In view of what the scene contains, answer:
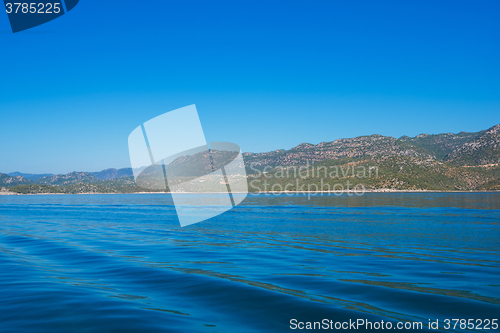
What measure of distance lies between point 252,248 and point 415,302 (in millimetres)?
10631

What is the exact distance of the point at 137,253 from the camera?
16.5 meters

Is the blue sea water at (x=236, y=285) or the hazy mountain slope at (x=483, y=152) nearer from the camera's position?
the blue sea water at (x=236, y=285)

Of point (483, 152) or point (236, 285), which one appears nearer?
point (236, 285)

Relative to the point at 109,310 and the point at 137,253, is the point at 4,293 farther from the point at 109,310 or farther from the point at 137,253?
the point at 137,253

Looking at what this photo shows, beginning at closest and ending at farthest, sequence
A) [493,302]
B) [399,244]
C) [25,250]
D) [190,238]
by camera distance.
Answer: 1. [493,302]
2. [25,250]
3. [399,244]
4. [190,238]

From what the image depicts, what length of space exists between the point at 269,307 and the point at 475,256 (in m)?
12.9

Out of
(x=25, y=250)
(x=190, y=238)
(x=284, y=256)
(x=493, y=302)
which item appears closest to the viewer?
(x=493, y=302)

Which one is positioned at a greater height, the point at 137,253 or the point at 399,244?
the point at 137,253

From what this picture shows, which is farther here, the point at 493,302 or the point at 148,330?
the point at 493,302

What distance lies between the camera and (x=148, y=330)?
6.79 meters

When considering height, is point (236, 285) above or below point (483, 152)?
below

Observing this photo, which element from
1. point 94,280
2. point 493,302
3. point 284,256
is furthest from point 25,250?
point 493,302

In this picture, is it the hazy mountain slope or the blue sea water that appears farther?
the hazy mountain slope

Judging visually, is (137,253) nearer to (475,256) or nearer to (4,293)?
(4,293)
